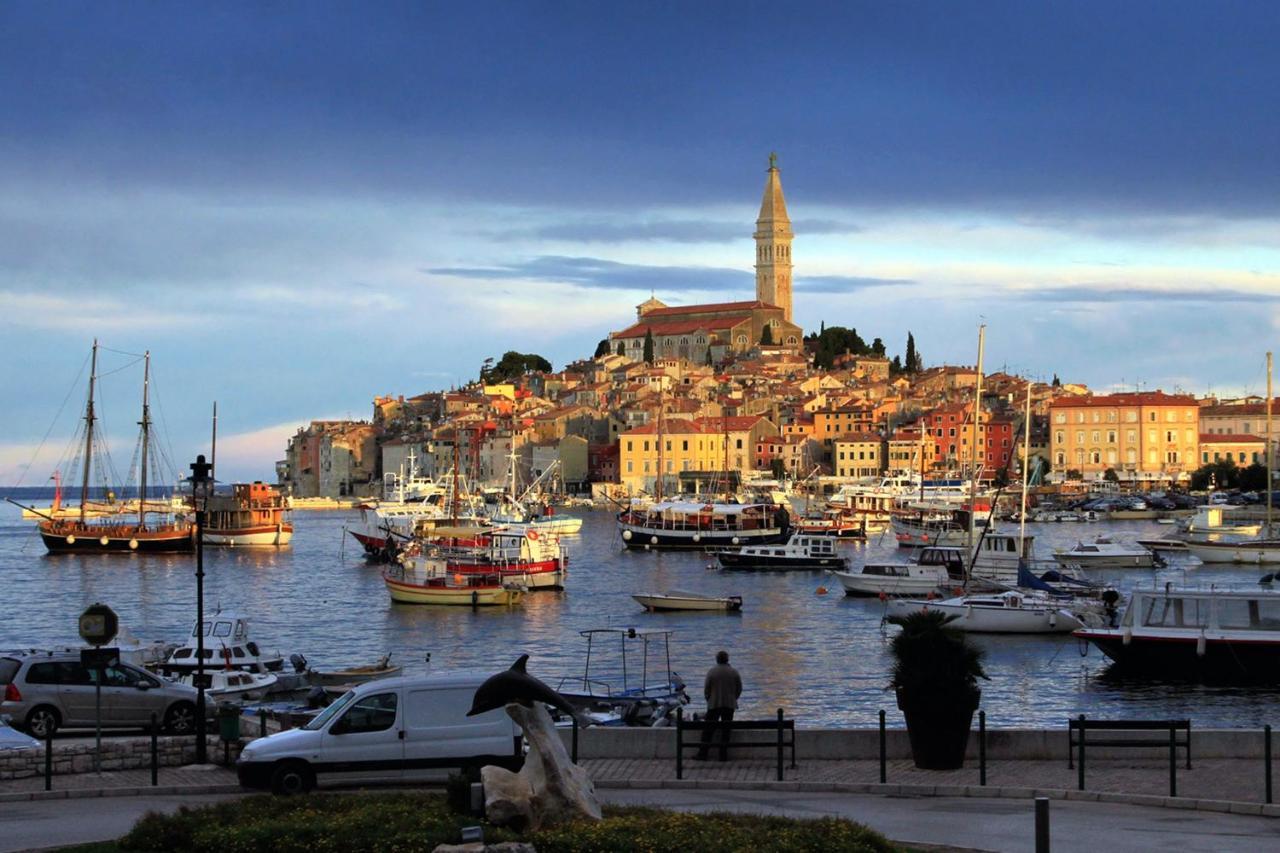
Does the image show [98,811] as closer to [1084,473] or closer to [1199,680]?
[1199,680]

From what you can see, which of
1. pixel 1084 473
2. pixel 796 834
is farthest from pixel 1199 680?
pixel 1084 473

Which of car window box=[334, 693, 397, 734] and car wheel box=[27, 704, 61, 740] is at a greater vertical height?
car window box=[334, 693, 397, 734]

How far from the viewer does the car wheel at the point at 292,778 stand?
13.4 metres

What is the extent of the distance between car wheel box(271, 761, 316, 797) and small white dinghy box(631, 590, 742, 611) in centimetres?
3422

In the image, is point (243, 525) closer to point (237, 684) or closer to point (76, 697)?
point (237, 684)

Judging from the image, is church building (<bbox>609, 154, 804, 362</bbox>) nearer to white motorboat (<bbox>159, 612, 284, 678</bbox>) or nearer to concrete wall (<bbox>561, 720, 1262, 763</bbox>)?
white motorboat (<bbox>159, 612, 284, 678</bbox>)

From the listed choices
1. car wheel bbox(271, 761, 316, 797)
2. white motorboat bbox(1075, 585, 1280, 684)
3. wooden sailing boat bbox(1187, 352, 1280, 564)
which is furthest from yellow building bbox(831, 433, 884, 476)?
car wheel bbox(271, 761, 316, 797)

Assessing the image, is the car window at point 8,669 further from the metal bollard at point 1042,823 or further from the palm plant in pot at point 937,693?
the metal bollard at point 1042,823

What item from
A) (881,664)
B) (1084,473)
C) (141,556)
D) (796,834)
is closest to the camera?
(796,834)

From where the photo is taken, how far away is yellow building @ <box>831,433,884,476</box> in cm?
14062

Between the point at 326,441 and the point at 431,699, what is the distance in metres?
162

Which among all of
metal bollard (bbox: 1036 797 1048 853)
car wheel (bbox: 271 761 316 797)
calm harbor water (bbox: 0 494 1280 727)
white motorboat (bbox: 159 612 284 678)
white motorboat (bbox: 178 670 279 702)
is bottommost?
calm harbor water (bbox: 0 494 1280 727)

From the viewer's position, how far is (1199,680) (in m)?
29.2

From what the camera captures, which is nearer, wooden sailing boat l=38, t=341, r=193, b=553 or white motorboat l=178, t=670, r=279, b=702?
white motorboat l=178, t=670, r=279, b=702
